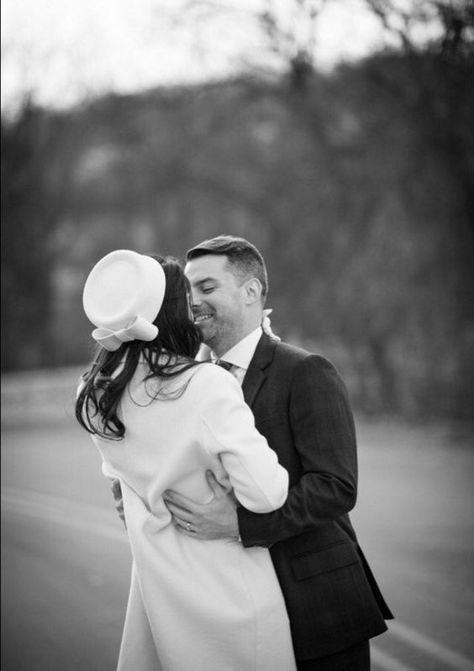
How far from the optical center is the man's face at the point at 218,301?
9.59ft

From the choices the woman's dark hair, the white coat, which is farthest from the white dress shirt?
the white coat

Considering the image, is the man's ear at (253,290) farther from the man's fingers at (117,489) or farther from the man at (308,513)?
the man's fingers at (117,489)

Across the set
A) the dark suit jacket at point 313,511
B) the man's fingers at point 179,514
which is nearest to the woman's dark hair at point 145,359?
the man's fingers at point 179,514

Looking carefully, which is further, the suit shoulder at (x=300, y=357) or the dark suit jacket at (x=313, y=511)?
the suit shoulder at (x=300, y=357)

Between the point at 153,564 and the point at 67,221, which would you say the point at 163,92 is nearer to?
the point at 67,221

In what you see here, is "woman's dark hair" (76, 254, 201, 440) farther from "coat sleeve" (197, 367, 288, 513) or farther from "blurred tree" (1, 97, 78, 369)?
"blurred tree" (1, 97, 78, 369)

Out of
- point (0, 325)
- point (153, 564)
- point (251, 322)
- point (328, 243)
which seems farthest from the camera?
point (328, 243)

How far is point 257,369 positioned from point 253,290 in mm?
365

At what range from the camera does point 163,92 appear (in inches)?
728

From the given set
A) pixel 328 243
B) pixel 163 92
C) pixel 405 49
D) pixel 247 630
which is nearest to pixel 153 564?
pixel 247 630

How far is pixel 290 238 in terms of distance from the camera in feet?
57.7

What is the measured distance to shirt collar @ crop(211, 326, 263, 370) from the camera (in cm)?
286

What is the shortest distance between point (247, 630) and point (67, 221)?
20.9 metres

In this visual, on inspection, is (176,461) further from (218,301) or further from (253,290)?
(253,290)
